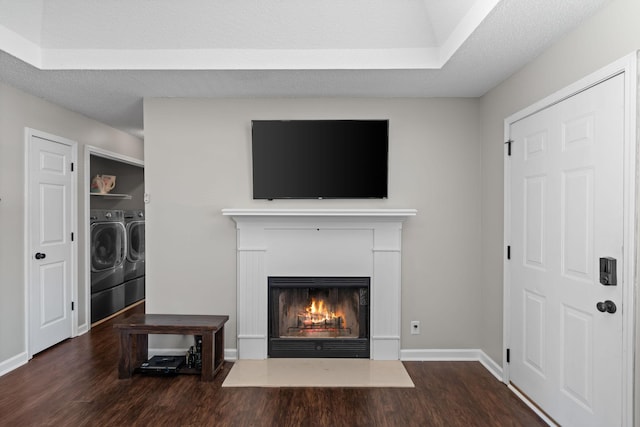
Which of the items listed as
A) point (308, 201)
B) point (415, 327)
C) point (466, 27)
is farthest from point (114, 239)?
point (466, 27)

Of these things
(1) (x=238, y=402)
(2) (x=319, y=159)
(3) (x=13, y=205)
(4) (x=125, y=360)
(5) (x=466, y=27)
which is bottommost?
(1) (x=238, y=402)

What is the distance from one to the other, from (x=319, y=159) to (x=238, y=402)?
1.97m

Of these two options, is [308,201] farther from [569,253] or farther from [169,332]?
[569,253]

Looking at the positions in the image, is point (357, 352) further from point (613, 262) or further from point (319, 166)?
point (613, 262)

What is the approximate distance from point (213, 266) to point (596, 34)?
122 inches

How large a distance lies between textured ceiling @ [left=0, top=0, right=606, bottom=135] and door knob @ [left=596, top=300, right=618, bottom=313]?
1.50 metres

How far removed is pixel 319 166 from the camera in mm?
3365

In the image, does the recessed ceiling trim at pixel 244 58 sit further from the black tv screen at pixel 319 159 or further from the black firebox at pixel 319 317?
the black firebox at pixel 319 317

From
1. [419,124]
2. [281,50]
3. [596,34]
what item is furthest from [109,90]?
[596,34]

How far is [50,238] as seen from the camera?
12.1ft

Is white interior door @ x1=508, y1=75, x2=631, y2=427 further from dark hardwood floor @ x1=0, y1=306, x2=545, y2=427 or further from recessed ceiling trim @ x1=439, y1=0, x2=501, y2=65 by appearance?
recessed ceiling trim @ x1=439, y1=0, x2=501, y2=65

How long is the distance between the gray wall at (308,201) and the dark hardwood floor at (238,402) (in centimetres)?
57

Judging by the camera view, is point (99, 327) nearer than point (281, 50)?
No

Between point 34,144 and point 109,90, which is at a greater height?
point 109,90
